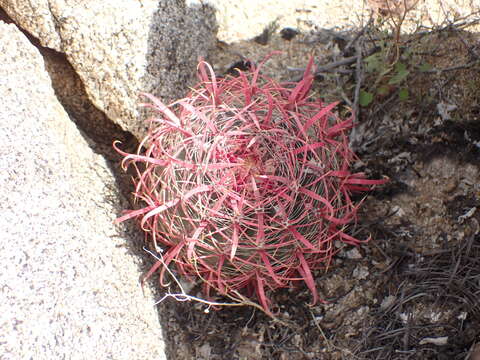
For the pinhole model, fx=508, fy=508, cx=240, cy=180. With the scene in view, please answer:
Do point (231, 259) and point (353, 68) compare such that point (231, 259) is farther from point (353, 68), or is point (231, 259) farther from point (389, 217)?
point (353, 68)

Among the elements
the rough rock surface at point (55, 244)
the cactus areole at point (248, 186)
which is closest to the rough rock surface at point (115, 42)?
the rough rock surface at point (55, 244)

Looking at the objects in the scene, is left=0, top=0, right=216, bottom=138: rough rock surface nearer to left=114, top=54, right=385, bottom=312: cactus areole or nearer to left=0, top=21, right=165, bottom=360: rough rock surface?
left=0, top=21, right=165, bottom=360: rough rock surface

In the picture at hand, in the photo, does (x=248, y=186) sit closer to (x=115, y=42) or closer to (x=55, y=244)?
(x=55, y=244)

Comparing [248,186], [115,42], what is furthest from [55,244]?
[115,42]

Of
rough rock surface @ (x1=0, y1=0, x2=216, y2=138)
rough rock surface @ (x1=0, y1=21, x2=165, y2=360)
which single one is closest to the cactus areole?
rough rock surface @ (x1=0, y1=21, x2=165, y2=360)

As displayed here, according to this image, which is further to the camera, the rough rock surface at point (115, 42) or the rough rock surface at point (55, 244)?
the rough rock surface at point (115, 42)

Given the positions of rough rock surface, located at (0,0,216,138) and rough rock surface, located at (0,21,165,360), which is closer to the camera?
rough rock surface, located at (0,21,165,360)

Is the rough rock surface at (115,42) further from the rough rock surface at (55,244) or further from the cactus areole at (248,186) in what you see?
the cactus areole at (248,186)
